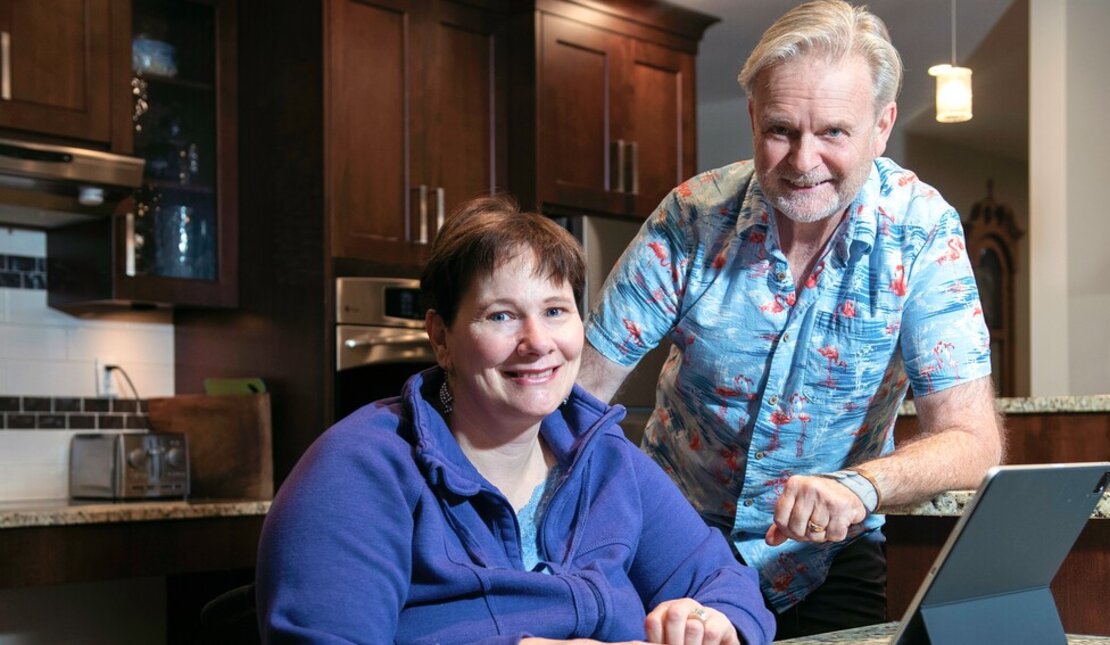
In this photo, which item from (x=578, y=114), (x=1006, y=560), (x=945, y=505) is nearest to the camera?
(x=1006, y=560)

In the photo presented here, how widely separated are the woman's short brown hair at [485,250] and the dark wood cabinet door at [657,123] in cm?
327

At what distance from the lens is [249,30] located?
4.05m

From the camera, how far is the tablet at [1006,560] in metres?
1.13

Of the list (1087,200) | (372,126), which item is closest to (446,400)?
(372,126)

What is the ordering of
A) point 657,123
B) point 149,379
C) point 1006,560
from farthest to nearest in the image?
point 657,123 < point 149,379 < point 1006,560

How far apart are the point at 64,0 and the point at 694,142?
2374mm

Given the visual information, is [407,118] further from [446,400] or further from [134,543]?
[446,400]

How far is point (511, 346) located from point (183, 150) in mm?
2816

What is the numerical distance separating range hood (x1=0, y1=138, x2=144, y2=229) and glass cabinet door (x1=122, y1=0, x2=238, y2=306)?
0.19 m

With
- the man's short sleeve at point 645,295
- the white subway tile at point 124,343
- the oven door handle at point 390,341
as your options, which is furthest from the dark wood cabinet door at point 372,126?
the man's short sleeve at point 645,295

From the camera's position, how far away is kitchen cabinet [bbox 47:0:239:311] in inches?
148

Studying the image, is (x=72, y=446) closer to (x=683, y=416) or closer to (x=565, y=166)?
(x=565, y=166)

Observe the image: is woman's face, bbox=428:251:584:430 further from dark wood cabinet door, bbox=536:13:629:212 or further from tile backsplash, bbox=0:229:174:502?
dark wood cabinet door, bbox=536:13:629:212

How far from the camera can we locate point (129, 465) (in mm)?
3725
